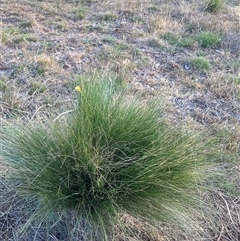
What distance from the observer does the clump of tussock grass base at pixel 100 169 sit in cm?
196

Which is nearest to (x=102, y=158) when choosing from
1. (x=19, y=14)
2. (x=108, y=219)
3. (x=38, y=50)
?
(x=108, y=219)

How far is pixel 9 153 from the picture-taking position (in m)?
2.08

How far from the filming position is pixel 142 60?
161 inches

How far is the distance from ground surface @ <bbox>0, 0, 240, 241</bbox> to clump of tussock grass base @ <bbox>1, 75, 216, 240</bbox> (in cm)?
25

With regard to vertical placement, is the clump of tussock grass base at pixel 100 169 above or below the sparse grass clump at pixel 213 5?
above

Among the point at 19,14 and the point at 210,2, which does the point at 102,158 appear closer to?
the point at 19,14

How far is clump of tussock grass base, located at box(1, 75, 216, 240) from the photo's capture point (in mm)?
1960

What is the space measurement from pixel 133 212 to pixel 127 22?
3.26 m

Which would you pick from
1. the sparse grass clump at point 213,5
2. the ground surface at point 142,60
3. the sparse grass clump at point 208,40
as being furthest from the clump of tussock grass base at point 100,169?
the sparse grass clump at point 213,5

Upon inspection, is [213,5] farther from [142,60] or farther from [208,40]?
[142,60]

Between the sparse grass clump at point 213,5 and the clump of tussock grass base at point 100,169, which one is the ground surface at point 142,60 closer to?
the sparse grass clump at point 213,5

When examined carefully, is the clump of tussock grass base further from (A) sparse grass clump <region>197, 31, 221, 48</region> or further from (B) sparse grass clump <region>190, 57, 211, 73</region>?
(A) sparse grass clump <region>197, 31, 221, 48</region>

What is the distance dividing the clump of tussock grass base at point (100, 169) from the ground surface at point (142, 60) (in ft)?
0.81

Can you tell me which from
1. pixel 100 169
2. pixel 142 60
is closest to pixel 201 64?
pixel 142 60
